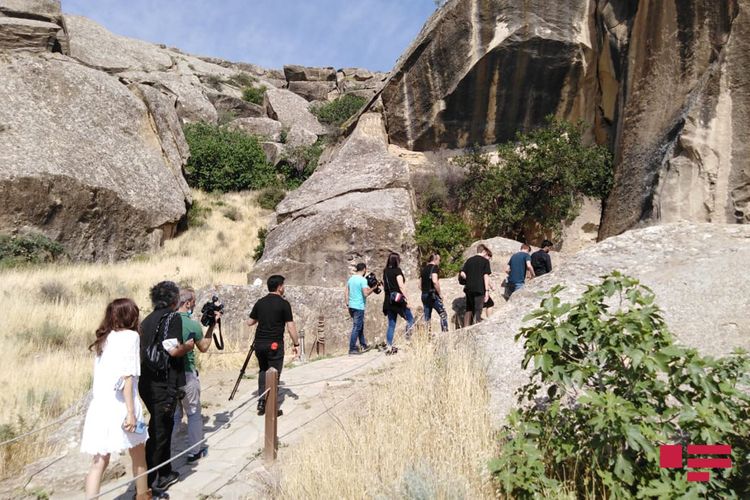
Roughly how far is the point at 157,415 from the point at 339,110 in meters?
34.1

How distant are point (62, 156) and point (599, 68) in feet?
48.2

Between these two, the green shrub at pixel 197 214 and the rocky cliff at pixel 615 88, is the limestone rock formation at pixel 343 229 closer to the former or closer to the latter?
the rocky cliff at pixel 615 88

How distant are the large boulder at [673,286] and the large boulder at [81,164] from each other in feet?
42.2

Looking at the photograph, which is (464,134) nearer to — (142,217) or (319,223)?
(319,223)

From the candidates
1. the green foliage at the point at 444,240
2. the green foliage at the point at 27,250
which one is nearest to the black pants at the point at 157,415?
the green foliage at the point at 444,240

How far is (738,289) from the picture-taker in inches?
158

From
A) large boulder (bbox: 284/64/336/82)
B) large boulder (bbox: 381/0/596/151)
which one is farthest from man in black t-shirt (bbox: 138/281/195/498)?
large boulder (bbox: 284/64/336/82)

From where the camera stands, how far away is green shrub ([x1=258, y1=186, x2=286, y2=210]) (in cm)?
2255

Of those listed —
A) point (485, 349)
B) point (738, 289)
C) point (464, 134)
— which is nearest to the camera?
point (738, 289)

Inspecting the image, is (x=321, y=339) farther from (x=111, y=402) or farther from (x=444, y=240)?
(x=111, y=402)

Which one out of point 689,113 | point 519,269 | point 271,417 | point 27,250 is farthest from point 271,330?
point 27,250

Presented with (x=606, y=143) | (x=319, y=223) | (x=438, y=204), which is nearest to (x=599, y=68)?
(x=606, y=143)

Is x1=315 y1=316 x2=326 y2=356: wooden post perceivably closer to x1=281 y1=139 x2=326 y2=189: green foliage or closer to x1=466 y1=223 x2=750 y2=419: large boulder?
x1=466 y1=223 x2=750 y2=419: large boulder

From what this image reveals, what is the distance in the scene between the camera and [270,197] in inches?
906
